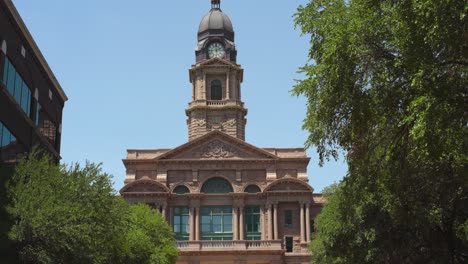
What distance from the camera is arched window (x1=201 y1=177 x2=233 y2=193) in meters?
79.1

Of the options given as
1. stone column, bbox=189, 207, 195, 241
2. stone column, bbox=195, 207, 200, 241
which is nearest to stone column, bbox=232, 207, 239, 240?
stone column, bbox=195, 207, 200, 241

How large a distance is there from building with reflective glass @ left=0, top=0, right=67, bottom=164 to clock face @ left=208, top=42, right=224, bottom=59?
42972 mm

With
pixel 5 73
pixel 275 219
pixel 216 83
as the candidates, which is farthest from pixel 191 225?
pixel 5 73

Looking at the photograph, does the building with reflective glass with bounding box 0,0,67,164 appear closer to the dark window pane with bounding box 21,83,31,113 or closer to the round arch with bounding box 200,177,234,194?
the dark window pane with bounding box 21,83,31,113

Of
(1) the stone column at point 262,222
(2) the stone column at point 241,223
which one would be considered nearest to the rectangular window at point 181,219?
(2) the stone column at point 241,223

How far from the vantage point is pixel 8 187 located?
33750 millimetres

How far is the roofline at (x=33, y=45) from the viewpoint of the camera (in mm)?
37909

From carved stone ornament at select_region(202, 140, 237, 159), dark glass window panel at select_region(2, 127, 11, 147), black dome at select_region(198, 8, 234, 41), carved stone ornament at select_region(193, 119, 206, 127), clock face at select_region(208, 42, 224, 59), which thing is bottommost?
dark glass window panel at select_region(2, 127, 11, 147)

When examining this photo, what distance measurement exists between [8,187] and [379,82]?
1846cm

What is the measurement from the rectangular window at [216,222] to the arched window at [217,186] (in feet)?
6.12

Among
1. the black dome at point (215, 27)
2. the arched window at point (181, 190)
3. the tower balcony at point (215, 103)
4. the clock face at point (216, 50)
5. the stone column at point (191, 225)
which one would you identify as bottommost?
the stone column at point (191, 225)

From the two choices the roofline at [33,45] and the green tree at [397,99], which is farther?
the roofline at [33,45]

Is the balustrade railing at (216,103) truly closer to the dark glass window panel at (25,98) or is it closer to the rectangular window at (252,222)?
the rectangular window at (252,222)

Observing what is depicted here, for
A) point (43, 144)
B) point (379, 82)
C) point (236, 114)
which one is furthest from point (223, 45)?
point (379, 82)
